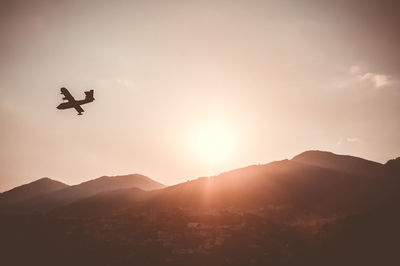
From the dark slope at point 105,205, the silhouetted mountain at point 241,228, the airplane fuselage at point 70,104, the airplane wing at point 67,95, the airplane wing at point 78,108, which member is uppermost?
the airplane wing at point 67,95

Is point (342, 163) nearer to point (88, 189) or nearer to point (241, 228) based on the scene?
point (241, 228)

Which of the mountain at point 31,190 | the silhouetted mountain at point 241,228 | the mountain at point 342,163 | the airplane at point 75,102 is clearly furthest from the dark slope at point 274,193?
the mountain at point 31,190

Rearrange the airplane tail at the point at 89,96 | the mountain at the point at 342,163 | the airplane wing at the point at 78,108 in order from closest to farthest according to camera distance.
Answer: the airplane tail at the point at 89,96
the airplane wing at the point at 78,108
the mountain at the point at 342,163

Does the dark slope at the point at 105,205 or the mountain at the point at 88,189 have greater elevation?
the mountain at the point at 88,189

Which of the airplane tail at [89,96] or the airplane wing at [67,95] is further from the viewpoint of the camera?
the airplane tail at [89,96]

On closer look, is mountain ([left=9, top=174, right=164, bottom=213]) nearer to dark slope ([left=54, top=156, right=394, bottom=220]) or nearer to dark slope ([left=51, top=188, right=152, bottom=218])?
dark slope ([left=51, top=188, right=152, bottom=218])

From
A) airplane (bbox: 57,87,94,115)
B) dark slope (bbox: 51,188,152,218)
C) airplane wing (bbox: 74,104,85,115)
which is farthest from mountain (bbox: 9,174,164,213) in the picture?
airplane (bbox: 57,87,94,115)

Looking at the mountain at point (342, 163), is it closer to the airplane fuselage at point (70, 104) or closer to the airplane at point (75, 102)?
the airplane at point (75, 102)
